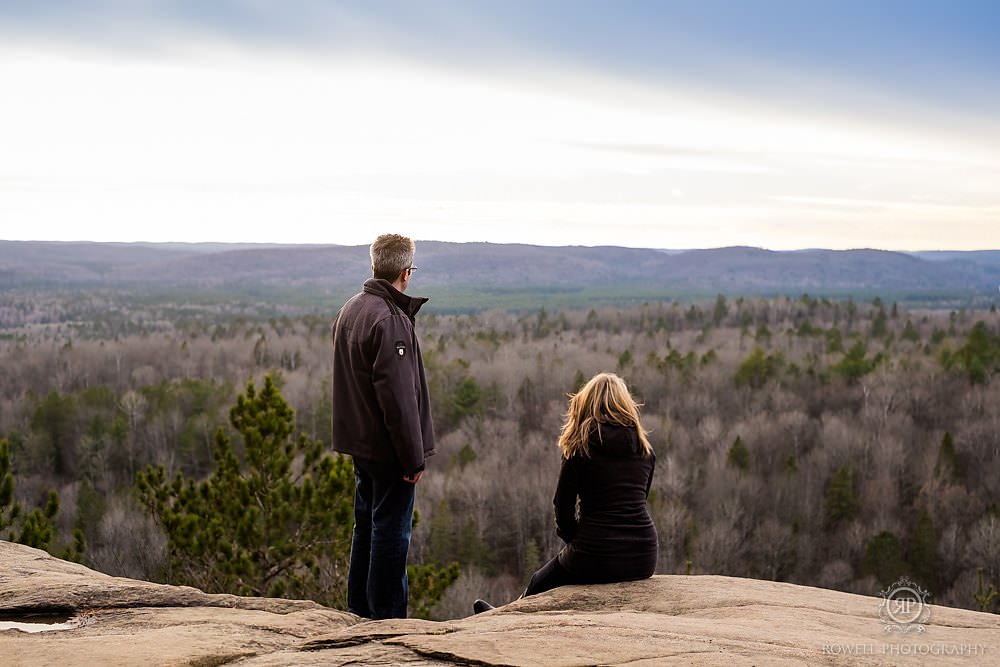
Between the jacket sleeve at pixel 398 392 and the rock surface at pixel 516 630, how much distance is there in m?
1.11

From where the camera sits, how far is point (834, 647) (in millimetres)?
4340

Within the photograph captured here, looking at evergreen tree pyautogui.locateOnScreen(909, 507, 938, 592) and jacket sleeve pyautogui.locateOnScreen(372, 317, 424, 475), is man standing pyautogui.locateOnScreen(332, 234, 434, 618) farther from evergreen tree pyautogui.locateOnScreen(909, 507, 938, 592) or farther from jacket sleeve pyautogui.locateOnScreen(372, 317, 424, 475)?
evergreen tree pyautogui.locateOnScreen(909, 507, 938, 592)

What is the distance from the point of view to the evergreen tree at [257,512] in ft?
35.2

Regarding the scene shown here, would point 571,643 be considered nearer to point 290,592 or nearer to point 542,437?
point 290,592

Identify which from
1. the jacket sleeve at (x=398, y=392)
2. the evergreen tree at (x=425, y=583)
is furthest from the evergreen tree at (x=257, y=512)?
the jacket sleeve at (x=398, y=392)

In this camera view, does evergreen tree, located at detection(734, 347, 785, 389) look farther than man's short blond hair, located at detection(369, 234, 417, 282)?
Yes

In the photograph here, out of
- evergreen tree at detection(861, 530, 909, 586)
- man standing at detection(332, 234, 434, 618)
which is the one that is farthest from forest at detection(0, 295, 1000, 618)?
man standing at detection(332, 234, 434, 618)

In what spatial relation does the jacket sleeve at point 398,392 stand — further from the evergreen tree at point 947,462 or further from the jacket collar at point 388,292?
the evergreen tree at point 947,462

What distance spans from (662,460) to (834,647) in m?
48.1

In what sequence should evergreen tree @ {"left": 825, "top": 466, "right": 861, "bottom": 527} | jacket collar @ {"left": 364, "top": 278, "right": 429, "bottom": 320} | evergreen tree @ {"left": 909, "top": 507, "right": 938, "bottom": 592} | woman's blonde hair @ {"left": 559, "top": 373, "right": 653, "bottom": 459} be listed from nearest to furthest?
woman's blonde hair @ {"left": 559, "top": 373, "right": 653, "bottom": 459}, jacket collar @ {"left": 364, "top": 278, "right": 429, "bottom": 320}, evergreen tree @ {"left": 909, "top": 507, "right": 938, "bottom": 592}, evergreen tree @ {"left": 825, "top": 466, "right": 861, "bottom": 527}

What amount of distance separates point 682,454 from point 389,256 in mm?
50227

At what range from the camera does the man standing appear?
5.68 meters

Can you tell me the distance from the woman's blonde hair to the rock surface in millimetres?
981
